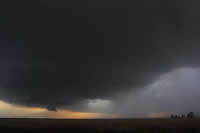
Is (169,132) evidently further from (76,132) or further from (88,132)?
(76,132)

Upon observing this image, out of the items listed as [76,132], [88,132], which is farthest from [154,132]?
[76,132]

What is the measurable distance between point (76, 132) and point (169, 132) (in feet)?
79.3

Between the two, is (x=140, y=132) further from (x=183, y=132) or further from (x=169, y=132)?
(x=183, y=132)

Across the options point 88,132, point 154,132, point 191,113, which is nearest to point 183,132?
point 154,132

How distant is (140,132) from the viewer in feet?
170

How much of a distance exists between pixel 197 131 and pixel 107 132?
2417 cm

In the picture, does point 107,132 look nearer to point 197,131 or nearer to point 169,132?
point 169,132

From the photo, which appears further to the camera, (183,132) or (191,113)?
(191,113)

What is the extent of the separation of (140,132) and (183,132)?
38.5ft

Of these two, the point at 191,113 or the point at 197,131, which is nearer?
the point at 197,131

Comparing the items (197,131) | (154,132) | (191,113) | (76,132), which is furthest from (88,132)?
(191,113)

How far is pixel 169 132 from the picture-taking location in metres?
51.0

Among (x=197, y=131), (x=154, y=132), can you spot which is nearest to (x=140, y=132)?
(x=154, y=132)

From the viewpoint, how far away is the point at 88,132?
53.1m
